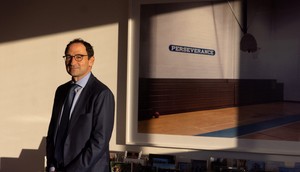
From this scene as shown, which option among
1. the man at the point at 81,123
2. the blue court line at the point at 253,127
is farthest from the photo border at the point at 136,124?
the man at the point at 81,123

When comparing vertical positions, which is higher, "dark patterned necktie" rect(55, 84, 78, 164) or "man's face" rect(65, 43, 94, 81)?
"man's face" rect(65, 43, 94, 81)

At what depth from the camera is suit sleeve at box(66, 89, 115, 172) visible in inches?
59.6

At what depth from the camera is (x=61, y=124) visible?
1.62m

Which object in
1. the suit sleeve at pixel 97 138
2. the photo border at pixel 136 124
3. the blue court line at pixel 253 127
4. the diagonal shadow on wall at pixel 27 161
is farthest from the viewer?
the diagonal shadow on wall at pixel 27 161

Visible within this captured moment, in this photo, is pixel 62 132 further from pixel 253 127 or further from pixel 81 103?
pixel 253 127

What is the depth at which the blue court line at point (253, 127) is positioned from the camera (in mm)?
2613

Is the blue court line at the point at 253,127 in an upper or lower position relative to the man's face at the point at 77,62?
lower

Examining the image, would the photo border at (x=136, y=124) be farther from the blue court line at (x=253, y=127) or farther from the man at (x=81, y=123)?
the man at (x=81, y=123)

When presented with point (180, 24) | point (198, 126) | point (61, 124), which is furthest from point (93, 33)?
point (61, 124)

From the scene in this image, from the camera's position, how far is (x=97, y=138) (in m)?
1.53

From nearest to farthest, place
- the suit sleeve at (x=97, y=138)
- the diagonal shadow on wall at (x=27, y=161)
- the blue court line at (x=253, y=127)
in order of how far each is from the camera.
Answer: the suit sleeve at (x=97, y=138) → the blue court line at (x=253, y=127) → the diagonal shadow on wall at (x=27, y=161)

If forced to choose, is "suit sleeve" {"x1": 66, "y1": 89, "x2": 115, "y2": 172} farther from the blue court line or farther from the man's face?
the blue court line

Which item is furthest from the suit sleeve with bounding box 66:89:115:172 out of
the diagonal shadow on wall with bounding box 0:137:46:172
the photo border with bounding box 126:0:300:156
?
the diagonal shadow on wall with bounding box 0:137:46:172

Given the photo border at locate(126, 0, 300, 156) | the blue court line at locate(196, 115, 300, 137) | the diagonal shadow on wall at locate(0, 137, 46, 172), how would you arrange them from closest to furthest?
the blue court line at locate(196, 115, 300, 137) < the photo border at locate(126, 0, 300, 156) < the diagonal shadow on wall at locate(0, 137, 46, 172)
